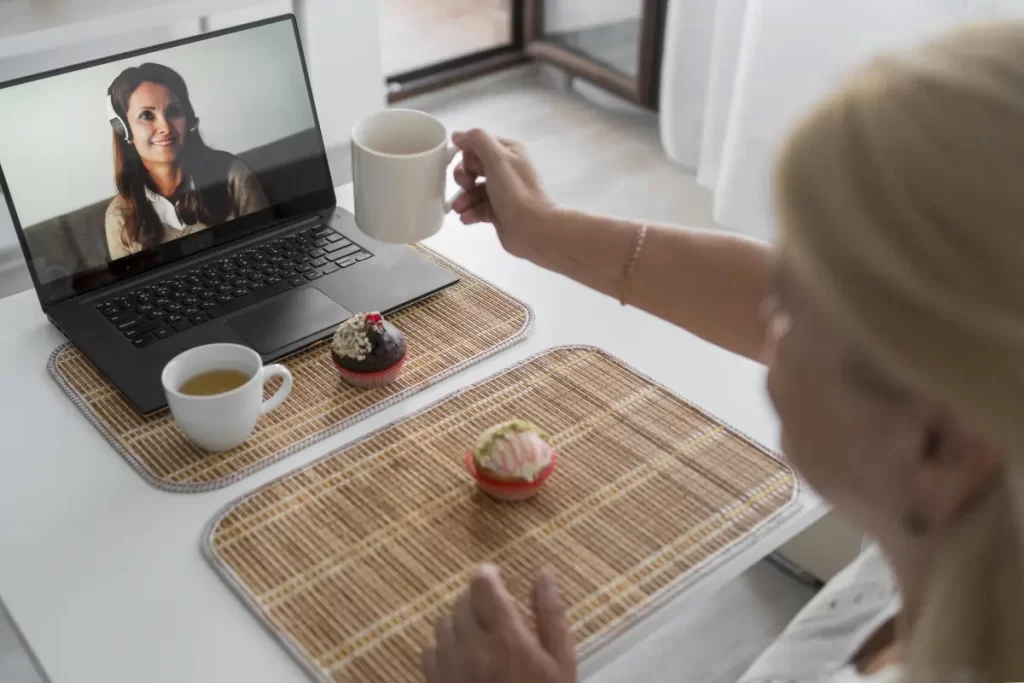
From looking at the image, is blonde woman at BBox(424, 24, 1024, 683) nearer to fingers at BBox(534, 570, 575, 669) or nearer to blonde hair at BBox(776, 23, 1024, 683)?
blonde hair at BBox(776, 23, 1024, 683)

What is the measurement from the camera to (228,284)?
3.69 feet

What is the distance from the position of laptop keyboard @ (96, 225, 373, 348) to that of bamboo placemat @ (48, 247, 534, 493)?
0.23 feet

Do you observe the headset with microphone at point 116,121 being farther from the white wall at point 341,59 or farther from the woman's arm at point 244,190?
the white wall at point 341,59

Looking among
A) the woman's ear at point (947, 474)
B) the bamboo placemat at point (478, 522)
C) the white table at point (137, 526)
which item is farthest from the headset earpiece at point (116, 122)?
the woman's ear at point (947, 474)

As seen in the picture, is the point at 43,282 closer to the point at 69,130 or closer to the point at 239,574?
the point at 69,130

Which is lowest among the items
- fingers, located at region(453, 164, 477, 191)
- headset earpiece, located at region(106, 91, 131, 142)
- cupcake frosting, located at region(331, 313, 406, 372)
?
cupcake frosting, located at region(331, 313, 406, 372)

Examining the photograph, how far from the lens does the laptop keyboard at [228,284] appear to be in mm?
1068

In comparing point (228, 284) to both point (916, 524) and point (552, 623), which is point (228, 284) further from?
point (916, 524)

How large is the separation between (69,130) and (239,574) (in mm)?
541

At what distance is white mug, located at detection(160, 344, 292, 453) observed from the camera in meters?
0.88

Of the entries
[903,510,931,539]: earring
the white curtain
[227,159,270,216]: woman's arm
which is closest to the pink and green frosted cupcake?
[903,510,931,539]: earring

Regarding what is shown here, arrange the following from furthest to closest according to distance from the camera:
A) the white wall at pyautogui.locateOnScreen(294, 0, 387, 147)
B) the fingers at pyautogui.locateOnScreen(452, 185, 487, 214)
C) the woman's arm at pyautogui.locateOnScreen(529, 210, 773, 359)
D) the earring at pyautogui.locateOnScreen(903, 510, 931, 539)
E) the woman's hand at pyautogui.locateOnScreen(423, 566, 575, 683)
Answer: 1. the white wall at pyautogui.locateOnScreen(294, 0, 387, 147)
2. the fingers at pyautogui.locateOnScreen(452, 185, 487, 214)
3. the woman's arm at pyautogui.locateOnScreen(529, 210, 773, 359)
4. the woman's hand at pyautogui.locateOnScreen(423, 566, 575, 683)
5. the earring at pyautogui.locateOnScreen(903, 510, 931, 539)

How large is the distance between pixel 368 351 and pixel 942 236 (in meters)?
0.64

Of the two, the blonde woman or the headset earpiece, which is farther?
the headset earpiece
